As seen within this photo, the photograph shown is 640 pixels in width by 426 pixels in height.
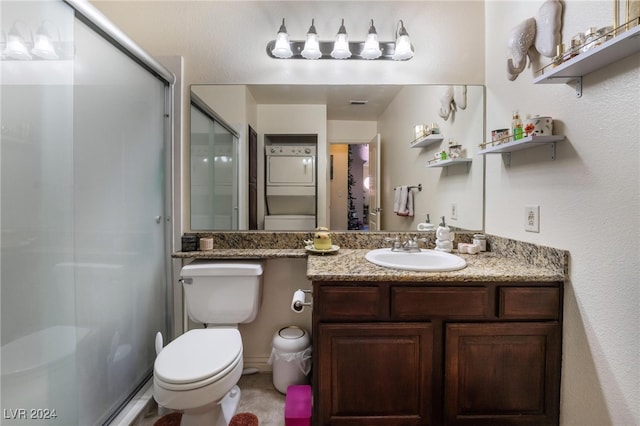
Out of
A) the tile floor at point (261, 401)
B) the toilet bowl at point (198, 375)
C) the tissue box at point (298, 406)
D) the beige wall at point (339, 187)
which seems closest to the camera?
the toilet bowl at point (198, 375)

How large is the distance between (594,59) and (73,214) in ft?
6.47

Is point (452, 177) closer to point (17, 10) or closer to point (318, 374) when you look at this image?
point (318, 374)

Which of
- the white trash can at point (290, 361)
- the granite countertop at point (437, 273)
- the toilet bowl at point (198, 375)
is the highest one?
the granite countertop at point (437, 273)

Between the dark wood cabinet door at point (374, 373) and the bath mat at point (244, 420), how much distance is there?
1.37 ft

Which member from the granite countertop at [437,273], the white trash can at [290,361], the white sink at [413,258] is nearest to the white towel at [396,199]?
the white sink at [413,258]

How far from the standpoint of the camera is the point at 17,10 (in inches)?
36.0

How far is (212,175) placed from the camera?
1899 mm

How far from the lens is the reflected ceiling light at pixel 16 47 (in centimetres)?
89

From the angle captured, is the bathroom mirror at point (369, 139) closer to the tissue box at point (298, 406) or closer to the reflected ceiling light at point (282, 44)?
the reflected ceiling light at point (282, 44)

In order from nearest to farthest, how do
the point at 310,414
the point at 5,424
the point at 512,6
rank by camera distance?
the point at 5,424 < the point at 310,414 < the point at 512,6

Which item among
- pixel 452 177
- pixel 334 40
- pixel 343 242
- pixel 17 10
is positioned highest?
pixel 334 40

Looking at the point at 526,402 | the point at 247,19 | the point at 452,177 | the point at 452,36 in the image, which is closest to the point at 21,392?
the point at 526,402

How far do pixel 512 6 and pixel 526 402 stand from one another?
6.31ft

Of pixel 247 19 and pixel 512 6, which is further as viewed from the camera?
pixel 247 19
